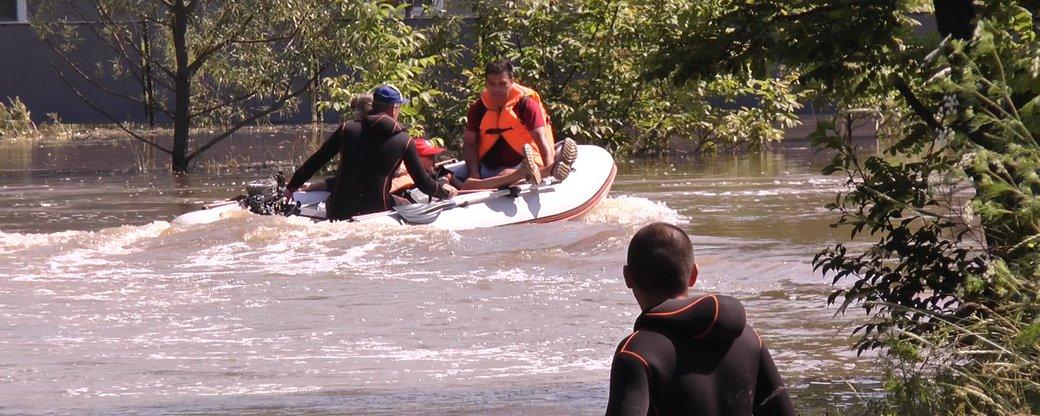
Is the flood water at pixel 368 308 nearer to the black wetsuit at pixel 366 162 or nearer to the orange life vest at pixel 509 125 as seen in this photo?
the black wetsuit at pixel 366 162

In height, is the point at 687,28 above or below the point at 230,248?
above

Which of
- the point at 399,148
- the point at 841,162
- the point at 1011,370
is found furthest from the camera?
the point at 399,148

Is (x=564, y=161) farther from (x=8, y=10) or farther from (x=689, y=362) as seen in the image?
(x=8, y=10)

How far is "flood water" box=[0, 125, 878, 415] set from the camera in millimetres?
7750

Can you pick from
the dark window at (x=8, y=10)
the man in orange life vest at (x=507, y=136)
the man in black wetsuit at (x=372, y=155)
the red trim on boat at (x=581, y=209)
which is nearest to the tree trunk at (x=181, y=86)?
the man in orange life vest at (x=507, y=136)

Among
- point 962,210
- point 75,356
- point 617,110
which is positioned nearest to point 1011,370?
→ point 962,210

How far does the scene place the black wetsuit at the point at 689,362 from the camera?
3793 mm

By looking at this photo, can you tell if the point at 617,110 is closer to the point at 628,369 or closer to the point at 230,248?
the point at 230,248

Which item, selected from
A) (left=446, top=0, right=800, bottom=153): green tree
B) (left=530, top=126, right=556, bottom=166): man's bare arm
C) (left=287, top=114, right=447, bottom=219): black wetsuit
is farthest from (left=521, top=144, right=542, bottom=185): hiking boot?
(left=446, top=0, right=800, bottom=153): green tree

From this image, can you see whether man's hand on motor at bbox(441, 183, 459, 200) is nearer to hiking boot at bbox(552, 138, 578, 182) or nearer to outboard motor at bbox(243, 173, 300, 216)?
hiking boot at bbox(552, 138, 578, 182)

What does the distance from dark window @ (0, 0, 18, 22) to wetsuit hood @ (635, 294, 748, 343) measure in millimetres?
37248

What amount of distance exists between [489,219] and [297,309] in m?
3.73

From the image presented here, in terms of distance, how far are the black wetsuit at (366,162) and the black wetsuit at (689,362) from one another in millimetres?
8970

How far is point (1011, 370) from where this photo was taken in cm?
488
